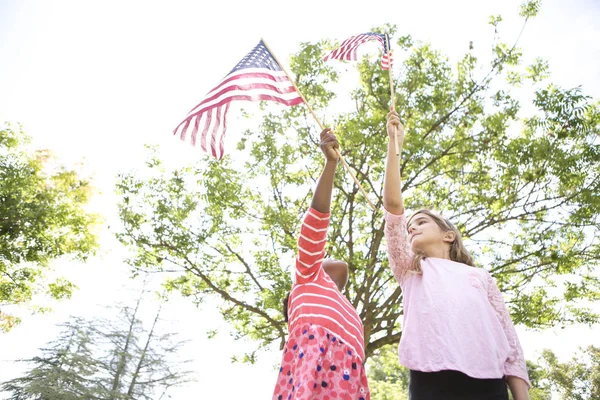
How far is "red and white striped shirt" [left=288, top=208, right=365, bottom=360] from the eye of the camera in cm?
233

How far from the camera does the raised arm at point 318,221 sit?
2.38 meters

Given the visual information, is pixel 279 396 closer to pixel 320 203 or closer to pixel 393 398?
pixel 320 203

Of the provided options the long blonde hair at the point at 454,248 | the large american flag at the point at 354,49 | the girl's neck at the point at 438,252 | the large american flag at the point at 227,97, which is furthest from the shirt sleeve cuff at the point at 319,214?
the large american flag at the point at 354,49

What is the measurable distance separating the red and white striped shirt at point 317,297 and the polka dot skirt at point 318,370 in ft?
0.23

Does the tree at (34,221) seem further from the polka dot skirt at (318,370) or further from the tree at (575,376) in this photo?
the tree at (575,376)

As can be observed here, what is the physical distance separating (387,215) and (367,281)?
6.71 metres

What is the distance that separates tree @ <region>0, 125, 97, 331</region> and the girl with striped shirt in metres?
15.3

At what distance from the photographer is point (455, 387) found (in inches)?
70.5

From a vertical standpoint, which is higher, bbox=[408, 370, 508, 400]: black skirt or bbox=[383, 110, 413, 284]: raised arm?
bbox=[383, 110, 413, 284]: raised arm

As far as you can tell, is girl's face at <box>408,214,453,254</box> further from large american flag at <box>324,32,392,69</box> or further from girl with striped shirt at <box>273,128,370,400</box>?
large american flag at <box>324,32,392,69</box>

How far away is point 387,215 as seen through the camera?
2330 mm

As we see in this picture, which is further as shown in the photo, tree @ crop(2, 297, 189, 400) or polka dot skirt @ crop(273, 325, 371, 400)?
tree @ crop(2, 297, 189, 400)

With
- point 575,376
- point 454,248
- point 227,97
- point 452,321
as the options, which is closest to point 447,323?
point 452,321

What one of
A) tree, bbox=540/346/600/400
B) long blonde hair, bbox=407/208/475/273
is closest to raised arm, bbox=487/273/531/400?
long blonde hair, bbox=407/208/475/273
